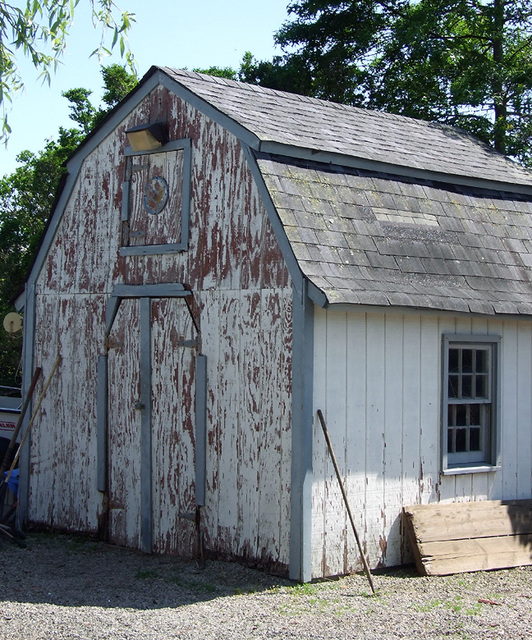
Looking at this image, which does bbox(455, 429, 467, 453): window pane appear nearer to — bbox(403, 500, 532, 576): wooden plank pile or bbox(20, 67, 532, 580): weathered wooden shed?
bbox(20, 67, 532, 580): weathered wooden shed

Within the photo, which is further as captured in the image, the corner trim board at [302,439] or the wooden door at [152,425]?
the wooden door at [152,425]

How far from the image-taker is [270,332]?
29.7ft

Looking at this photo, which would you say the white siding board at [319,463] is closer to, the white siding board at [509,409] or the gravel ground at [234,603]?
the gravel ground at [234,603]

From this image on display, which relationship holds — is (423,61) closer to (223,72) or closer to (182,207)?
(223,72)

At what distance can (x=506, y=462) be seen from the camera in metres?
10.2

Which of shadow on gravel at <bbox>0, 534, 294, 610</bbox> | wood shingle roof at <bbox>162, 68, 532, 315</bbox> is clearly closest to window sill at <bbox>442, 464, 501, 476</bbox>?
wood shingle roof at <bbox>162, 68, 532, 315</bbox>

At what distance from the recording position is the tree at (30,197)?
22406 millimetres

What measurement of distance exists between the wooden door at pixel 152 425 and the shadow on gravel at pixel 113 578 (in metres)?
0.35

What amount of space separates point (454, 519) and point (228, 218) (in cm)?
380

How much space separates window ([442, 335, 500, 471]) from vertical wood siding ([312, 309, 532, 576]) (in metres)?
0.12

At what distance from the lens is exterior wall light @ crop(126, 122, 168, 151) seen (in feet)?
33.7

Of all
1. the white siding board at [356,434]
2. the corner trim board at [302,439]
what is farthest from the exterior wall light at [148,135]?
the white siding board at [356,434]

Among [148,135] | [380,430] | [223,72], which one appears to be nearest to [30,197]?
[223,72]

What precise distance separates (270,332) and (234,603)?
100 inches
